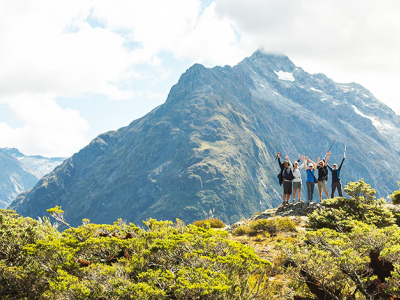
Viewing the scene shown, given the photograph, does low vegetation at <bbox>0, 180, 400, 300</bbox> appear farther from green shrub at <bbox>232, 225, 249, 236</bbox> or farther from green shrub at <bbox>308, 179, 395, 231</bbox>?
green shrub at <bbox>232, 225, 249, 236</bbox>

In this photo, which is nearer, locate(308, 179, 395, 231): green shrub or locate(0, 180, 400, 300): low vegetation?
locate(0, 180, 400, 300): low vegetation

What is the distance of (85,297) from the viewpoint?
6.72 m

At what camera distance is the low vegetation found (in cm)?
673

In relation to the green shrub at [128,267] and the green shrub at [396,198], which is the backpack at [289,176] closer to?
the green shrub at [396,198]

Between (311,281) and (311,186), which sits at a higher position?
(311,186)

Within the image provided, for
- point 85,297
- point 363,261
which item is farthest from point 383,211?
point 85,297

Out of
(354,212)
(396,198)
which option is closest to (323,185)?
(396,198)

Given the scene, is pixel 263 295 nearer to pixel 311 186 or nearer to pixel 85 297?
pixel 85 297

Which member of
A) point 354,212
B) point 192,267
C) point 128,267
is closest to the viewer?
point 192,267

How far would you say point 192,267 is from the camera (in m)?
7.42

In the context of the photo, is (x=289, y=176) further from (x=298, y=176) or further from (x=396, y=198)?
(x=396, y=198)

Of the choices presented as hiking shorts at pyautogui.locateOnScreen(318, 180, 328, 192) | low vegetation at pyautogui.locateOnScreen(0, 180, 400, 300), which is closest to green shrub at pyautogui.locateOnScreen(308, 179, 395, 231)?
low vegetation at pyautogui.locateOnScreen(0, 180, 400, 300)

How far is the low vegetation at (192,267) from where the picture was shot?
6.73 m

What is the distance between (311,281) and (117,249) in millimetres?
5555
